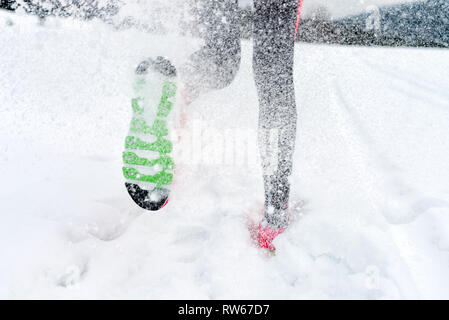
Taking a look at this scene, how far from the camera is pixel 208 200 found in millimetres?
1018

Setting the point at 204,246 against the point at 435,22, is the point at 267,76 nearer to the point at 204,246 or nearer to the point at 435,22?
the point at 204,246

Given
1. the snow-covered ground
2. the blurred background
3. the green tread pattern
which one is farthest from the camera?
the blurred background

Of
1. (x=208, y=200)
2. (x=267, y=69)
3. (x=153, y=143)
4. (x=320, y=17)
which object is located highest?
(x=320, y=17)

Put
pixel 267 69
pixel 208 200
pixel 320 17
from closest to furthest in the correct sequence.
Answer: pixel 267 69, pixel 208 200, pixel 320 17

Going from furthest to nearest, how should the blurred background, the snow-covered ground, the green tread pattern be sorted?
the blurred background → the green tread pattern → the snow-covered ground

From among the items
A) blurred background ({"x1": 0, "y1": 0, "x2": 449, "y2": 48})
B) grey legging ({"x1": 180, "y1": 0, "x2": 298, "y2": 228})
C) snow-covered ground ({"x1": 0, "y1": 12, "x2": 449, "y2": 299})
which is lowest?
snow-covered ground ({"x1": 0, "y1": 12, "x2": 449, "y2": 299})

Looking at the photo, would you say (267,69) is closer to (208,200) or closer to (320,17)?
(208,200)

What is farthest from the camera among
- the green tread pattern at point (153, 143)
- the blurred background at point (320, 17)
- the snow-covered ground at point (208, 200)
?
the blurred background at point (320, 17)

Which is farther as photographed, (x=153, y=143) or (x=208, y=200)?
(x=208, y=200)

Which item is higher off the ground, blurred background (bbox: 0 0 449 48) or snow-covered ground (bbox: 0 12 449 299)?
blurred background (bbox: 0 0 449 48)

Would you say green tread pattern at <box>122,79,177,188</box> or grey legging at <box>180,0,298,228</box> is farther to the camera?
green tread pattern at <box>122,79,177,188</box>

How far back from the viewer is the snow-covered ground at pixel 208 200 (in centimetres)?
71

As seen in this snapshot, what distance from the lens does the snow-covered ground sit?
2.33ft

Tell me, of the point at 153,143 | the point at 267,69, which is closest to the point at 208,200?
the point at 153,143
